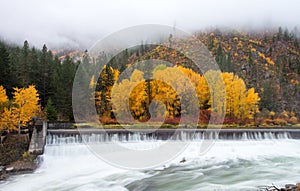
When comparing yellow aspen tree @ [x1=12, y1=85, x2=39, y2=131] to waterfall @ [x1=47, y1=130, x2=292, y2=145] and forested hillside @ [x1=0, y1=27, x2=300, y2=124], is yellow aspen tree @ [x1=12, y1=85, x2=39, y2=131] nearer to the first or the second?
waterfall @ [x1=47, y1=130, x2=292, y2=145]

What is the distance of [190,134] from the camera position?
803 inches

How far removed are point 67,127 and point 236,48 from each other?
5981cm

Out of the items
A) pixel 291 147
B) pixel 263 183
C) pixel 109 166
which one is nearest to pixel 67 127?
pixel 109 166

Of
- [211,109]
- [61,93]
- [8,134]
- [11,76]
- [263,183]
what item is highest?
[11,76]

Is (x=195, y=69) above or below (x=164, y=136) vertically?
above

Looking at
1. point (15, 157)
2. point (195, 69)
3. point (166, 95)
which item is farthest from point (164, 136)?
point (195, 69)

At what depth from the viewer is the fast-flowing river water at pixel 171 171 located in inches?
481

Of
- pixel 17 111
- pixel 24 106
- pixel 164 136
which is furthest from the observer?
pixel 164 136

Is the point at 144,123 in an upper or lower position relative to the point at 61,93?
lower

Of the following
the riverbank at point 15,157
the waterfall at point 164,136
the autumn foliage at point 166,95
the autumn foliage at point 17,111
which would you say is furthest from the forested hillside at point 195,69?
the riverbank at point 15,157

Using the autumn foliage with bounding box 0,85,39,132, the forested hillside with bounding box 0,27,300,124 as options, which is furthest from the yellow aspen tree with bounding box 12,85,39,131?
the forested hillside with bounding box 0,27,300,124

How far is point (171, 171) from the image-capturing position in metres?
14.4

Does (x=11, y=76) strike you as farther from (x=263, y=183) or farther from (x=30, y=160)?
(x=263, y=183)

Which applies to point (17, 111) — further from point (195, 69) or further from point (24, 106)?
point (195, 69)
